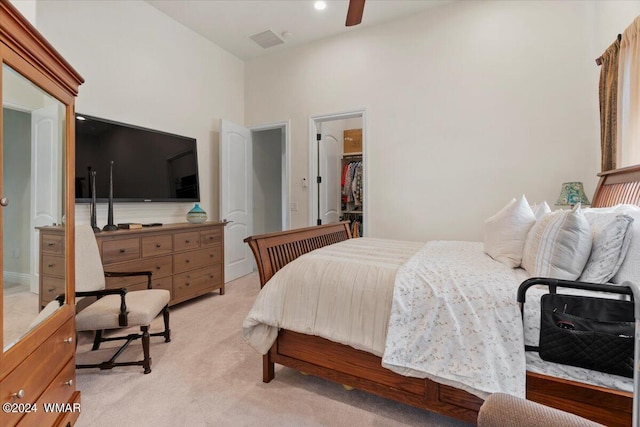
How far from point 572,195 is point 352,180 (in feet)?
9.20

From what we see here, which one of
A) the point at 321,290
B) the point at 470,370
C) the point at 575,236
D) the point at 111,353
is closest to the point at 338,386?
the point at 321,290

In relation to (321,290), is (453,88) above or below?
above

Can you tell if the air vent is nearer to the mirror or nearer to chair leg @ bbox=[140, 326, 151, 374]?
the mirror

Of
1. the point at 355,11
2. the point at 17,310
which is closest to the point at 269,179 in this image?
the point at 355,11

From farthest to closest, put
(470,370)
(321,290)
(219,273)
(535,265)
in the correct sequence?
(219,273)
(321,290)
(535,265)
(470,370)

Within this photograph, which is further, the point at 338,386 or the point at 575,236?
the point at 338,386

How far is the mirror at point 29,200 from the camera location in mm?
935

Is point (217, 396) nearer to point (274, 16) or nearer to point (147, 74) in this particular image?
point (147, 74)

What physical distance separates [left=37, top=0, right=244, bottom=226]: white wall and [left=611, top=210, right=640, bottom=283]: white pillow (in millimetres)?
3811

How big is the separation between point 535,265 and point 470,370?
A: 0.58 metres

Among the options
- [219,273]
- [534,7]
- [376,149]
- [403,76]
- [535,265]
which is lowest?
[219,273]

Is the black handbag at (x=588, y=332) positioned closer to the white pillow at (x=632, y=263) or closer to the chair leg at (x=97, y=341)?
the white pillow at (x=632, y=263)

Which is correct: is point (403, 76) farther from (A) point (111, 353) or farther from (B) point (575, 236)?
(A) point (111, 353)

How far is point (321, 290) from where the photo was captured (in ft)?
5.29
